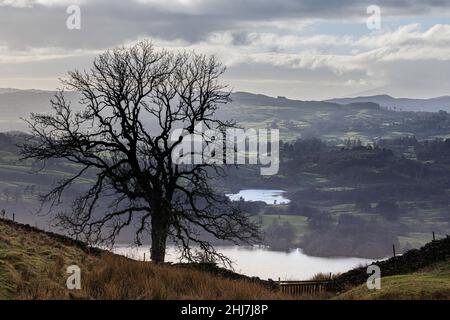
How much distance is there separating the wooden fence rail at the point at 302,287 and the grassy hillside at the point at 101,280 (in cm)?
1292

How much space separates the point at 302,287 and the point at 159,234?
30.1ft

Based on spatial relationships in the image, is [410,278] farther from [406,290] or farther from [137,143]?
[137,143]

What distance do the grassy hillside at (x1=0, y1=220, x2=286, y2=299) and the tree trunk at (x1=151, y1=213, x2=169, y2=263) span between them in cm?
1348

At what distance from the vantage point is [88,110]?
1492 inches

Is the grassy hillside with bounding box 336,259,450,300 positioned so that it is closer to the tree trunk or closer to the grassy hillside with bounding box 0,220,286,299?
the grassy hillside with bounding box 0,220,286,299

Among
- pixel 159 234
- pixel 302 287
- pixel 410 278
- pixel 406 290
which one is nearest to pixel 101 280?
pixel 406 290

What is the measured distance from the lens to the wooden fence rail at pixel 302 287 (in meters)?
32.6

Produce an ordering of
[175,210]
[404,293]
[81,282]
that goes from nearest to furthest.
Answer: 1. [81,282]
2. [404,293]
3. [175,210]

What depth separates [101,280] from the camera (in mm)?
18906

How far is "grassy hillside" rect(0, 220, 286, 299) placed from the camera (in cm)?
1727
